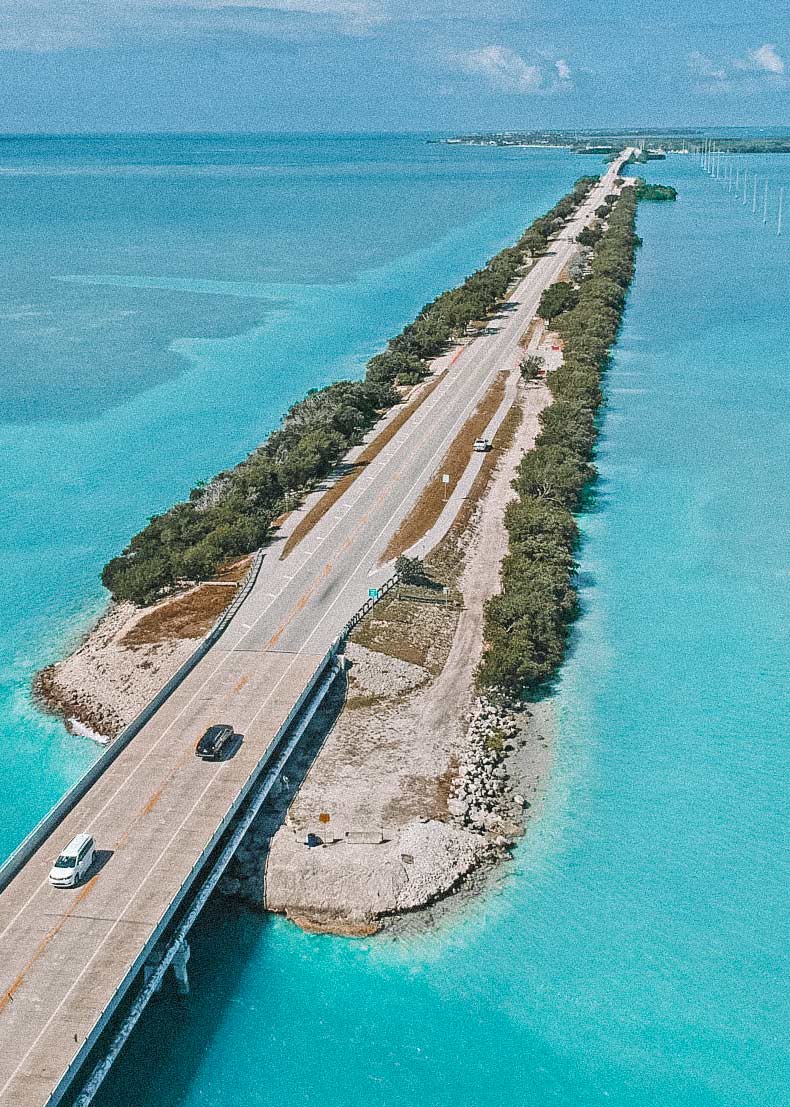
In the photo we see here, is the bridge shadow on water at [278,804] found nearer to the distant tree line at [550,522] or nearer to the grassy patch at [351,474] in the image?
the distant tree line at [550,522]

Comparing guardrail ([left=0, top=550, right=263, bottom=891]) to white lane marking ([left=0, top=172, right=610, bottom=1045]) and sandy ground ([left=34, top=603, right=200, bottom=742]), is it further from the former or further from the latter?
sandy ground ([left=34, top=603, right=200, bottom=742])

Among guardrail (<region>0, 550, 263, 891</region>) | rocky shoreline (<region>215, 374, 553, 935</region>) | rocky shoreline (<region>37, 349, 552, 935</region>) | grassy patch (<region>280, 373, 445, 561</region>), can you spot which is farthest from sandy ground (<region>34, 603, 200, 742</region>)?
grassy patch (<region>280, 373, 445, 561</region>)

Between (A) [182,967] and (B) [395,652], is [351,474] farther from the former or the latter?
(A) [182,967]

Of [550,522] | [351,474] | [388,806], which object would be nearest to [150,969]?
[388,806]

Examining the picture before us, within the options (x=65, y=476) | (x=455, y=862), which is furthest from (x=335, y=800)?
(x=65, y=476)

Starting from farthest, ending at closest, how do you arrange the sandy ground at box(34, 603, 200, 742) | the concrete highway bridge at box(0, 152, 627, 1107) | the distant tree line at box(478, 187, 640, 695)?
the distant tree line at box(478, 187, 640, 695) → the sandy ground at box(34, 603, 200, 742) → the concrete highway bridge at box(0, 152, 627, 1107)

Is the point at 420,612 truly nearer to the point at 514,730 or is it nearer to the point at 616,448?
the point at 514,730
